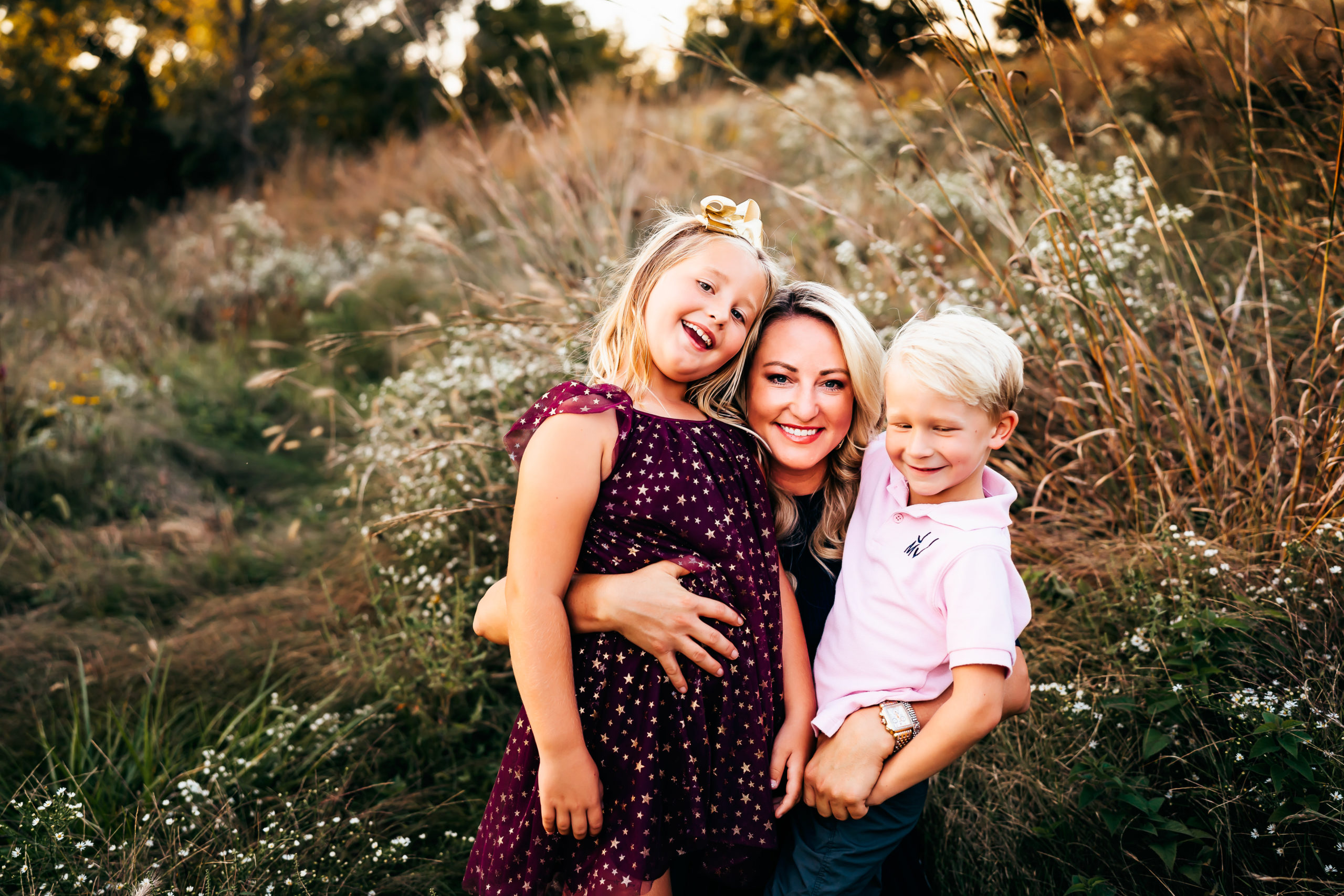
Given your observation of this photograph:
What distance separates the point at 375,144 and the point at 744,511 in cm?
1079

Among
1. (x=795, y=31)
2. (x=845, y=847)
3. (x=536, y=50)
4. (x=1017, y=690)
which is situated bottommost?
(x=845, y=847)

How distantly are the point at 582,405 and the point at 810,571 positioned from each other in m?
0.76

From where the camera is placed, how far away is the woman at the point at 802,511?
1.65 metres

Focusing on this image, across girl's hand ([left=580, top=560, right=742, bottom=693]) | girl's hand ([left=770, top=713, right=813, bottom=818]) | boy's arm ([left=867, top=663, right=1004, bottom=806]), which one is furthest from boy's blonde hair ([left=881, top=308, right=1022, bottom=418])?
girl's hand ([left=770, top=713, right=813, bottom=818])

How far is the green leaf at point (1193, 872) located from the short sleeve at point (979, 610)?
0.74m

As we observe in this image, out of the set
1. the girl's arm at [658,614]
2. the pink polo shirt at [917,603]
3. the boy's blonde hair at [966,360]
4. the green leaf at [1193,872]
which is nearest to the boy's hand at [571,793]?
the girl's arm at [658,614]

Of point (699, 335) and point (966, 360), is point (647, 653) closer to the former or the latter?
point (699, 335)

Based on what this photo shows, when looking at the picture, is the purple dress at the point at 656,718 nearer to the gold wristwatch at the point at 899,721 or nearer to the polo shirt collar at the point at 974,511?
the gold wristwatch at the point at 899,721

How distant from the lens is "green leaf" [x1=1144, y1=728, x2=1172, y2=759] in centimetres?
185

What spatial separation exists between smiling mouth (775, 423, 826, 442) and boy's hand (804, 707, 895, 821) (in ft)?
2.00

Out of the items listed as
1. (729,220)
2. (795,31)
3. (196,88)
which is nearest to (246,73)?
(196,88)

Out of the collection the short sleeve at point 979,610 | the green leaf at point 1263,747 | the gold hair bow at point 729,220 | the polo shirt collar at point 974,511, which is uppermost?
the gold hair bow at point 729,220

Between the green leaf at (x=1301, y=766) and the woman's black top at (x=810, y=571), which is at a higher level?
the woman's black top at (x=810, y=571)

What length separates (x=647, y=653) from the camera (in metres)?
1.71
